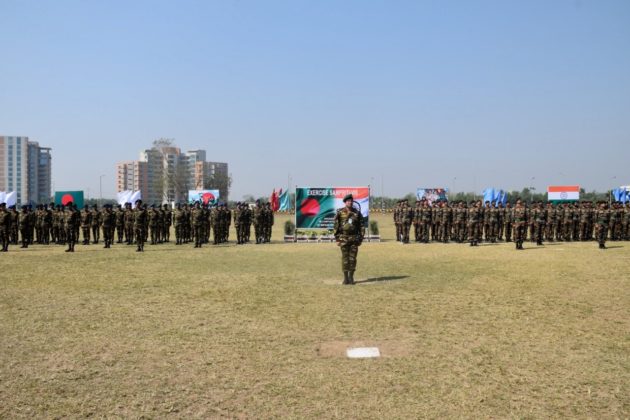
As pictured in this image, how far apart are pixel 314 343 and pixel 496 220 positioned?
741 inches

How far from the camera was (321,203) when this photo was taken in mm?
25828

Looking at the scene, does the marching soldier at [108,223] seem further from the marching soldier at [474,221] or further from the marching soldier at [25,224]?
the marching soldier at [474,221]

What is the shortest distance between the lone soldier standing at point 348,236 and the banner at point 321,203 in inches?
505

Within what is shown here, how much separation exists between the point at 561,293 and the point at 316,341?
6243 mm

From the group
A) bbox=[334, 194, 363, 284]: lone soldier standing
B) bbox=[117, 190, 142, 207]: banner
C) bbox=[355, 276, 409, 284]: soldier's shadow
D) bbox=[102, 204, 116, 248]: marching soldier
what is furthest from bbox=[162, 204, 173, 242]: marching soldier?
bbox=[355, 276, 409, 284]: soldier's shadow

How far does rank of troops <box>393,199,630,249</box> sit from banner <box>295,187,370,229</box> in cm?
224

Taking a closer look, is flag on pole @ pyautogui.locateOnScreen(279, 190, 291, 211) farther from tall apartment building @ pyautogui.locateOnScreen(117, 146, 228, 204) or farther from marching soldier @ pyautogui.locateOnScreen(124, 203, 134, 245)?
tall apartment building @ pyautogui.locateOnScreen(117, 146, 228, 204)

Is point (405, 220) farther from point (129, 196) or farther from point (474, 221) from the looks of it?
point (129, 196)

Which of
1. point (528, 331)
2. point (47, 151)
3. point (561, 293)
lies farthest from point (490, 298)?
point (47, 151)

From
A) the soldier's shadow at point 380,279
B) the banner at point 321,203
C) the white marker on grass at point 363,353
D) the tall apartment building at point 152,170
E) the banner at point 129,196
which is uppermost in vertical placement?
the tall apartment building at point 152,170

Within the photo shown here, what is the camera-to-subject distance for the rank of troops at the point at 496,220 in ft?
78.4

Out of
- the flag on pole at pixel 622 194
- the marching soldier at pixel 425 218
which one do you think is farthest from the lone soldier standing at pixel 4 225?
the flag on pole at pixel 622 194

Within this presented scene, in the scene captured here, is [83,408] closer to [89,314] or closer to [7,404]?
[7,404]

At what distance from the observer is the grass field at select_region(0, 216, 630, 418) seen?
5.29m
